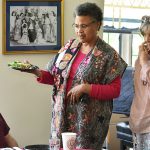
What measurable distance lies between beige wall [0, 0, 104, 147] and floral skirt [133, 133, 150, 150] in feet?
3.15

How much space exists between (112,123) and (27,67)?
186 cm

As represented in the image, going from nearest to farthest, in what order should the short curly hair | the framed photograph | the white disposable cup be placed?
1. the white disposable cup
2. the short curly hair
3. the framed photograph

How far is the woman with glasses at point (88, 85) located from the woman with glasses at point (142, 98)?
117mm

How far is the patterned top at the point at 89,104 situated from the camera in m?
2.21

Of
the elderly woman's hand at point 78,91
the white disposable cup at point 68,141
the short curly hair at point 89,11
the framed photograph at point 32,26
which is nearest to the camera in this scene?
the white disposable cup at point 68,141

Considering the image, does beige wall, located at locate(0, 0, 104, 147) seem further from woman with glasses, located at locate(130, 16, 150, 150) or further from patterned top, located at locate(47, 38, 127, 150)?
woman with glasses, located at locate(130, 16, 150, 150)

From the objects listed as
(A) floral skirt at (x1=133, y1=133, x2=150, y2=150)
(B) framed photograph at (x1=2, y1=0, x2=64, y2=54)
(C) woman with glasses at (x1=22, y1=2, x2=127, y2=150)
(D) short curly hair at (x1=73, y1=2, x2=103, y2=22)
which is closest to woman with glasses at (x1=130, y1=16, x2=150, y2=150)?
(A) floral skirt at (x1=133, y1=133, x2=150, y2=150)

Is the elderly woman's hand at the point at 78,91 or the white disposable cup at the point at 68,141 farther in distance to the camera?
the elderly woman's hand at the point at 78,91

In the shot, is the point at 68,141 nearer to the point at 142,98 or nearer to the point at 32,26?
the point at 142,98

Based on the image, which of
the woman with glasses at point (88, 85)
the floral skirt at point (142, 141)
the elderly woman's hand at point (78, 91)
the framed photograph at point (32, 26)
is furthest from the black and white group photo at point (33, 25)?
the floral skirt at point (142, 141)

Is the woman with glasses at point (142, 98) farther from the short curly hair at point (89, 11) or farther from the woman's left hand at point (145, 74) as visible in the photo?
the short curly hair at point (89, 11)

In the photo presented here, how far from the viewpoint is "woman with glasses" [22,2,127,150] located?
2.21 metres

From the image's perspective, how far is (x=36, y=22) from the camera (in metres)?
2.95

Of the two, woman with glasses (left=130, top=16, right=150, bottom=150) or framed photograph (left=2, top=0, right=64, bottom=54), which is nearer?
woman with glasses (left=130, top=16, right=150, bottom=150)
